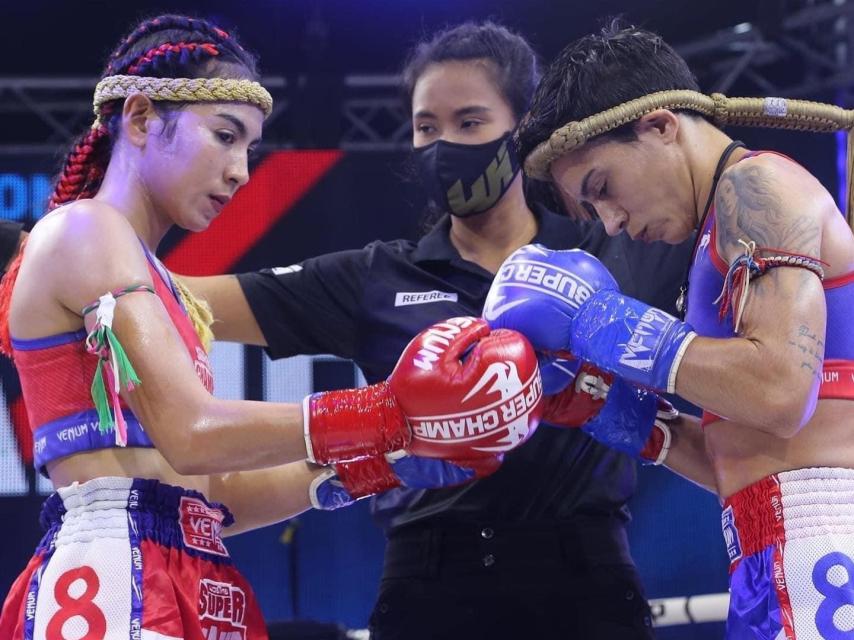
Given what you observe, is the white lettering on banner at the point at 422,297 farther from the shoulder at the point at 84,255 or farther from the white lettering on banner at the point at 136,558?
the white lettering on banner at the point at 136,558

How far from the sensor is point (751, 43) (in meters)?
5.09

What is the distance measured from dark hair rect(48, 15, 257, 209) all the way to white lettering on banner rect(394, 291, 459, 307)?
67cm

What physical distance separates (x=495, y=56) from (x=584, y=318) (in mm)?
969

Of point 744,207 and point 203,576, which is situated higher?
point 744,207

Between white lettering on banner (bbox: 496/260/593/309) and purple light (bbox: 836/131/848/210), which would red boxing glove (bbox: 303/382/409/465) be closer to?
white lettering on banner (bbox: 496/260/593/309)

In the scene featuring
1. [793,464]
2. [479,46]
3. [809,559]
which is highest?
[479,46]

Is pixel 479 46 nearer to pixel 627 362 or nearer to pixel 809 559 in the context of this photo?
pixel 627 362

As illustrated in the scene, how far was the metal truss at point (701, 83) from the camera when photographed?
4.55 meters

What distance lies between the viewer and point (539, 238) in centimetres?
273

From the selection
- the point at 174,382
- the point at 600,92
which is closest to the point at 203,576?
the point at 174,382

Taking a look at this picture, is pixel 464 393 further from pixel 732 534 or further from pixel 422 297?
pixel 422 297

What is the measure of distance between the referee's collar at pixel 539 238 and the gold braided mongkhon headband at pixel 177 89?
718 millimetres

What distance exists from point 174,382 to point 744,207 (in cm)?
97

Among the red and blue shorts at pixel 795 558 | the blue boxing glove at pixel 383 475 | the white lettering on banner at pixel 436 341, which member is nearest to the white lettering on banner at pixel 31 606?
the blue boxing glove at pixel 383 475
